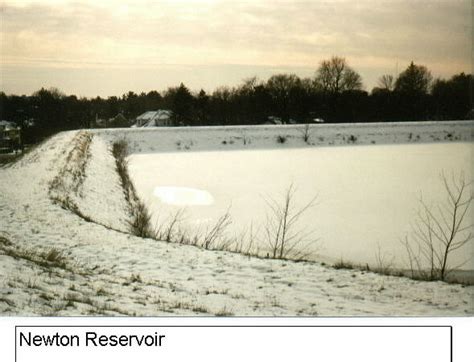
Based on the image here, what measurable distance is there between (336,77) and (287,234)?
36.8 m

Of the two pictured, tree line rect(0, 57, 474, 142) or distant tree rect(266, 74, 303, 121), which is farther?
distant tree rect(266, 74, 303, 121)

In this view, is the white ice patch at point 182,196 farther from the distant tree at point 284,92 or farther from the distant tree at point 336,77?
the distant tree at point 284,92

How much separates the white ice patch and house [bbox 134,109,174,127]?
4583 centimetres

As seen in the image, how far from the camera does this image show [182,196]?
651 inches

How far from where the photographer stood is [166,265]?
729cm

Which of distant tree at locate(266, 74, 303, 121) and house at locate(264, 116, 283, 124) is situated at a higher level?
distant tree at locate(266, 74, 303, 121)

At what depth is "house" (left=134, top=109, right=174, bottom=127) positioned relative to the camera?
215 feet

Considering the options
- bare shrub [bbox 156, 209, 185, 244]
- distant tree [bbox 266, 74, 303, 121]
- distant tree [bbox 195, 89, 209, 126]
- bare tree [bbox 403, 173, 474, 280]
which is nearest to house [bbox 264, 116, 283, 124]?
distant tree [bbox 266, 74, 303, 121]

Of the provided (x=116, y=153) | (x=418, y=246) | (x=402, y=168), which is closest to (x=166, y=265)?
(x=418, y=246)

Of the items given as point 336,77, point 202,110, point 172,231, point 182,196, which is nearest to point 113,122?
point 202,110

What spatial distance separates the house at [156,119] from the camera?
215ft

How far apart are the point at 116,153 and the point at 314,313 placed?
23.9 m

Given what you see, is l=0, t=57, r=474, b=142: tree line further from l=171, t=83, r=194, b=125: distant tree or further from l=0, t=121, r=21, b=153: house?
l=0, t=121, r=21, b=153: house
